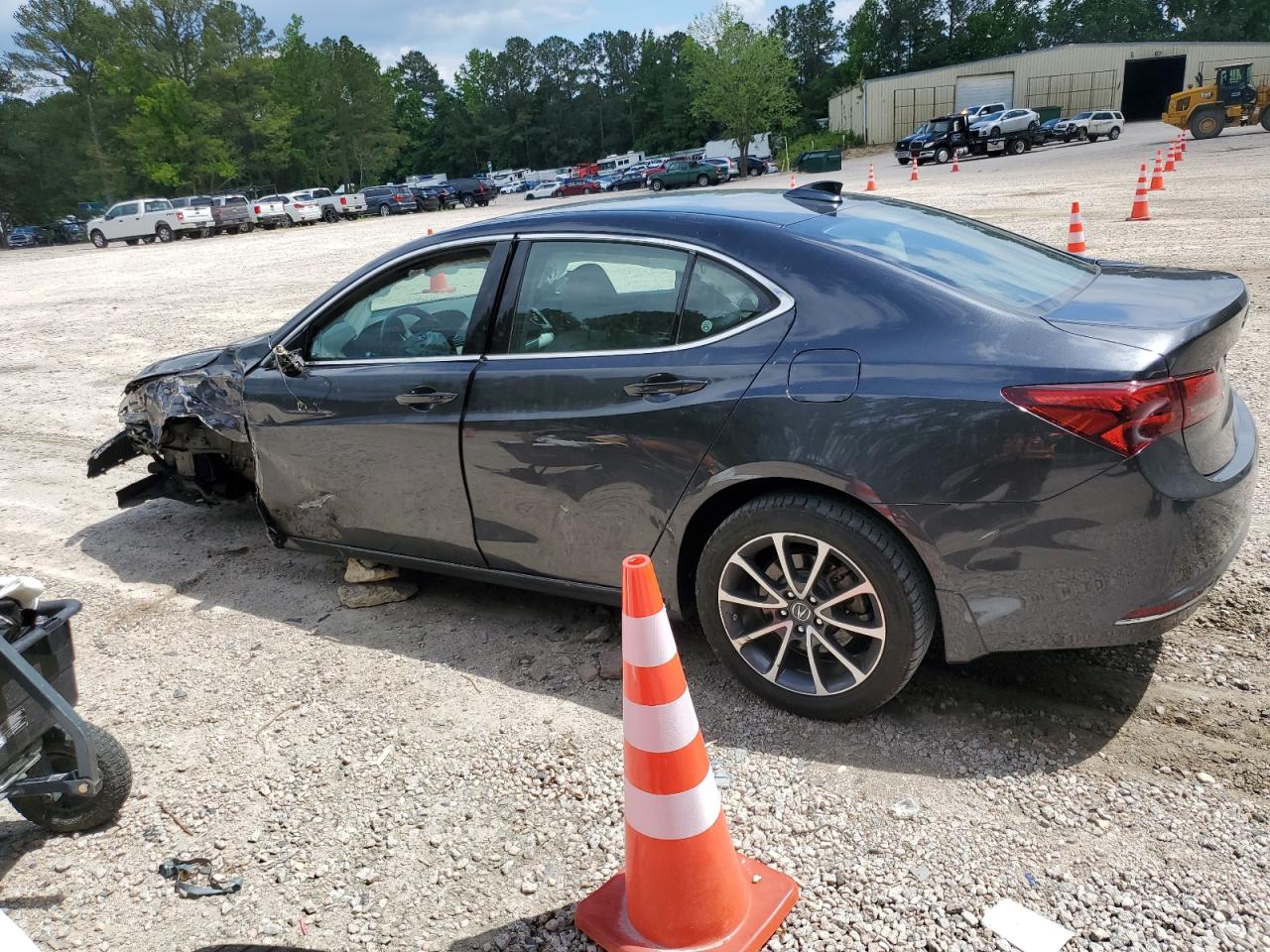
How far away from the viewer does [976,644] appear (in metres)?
2.84

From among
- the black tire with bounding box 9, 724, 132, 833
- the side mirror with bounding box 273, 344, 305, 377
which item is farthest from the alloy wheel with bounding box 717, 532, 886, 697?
the side mirror with bounding box 273, 344, 305, 377

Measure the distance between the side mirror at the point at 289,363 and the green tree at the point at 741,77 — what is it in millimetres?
67942

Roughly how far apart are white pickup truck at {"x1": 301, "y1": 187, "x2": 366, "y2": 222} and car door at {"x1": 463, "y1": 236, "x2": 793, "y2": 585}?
4896cm

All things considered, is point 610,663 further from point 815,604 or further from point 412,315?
point 412,315

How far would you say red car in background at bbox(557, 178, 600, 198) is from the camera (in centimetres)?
5819

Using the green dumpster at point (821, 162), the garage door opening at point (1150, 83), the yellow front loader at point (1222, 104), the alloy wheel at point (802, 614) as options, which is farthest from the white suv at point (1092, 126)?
the alloy wheel at point (802, 614)

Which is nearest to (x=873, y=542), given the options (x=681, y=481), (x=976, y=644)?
(x=976, y=644)

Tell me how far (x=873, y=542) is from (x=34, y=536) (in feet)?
17.1

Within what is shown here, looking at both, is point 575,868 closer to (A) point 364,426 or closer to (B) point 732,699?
(B) point 732,699

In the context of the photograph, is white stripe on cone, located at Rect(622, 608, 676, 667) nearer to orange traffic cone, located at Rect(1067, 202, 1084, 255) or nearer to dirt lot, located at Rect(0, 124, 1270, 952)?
dirt lot, located at Rect(0, 124, 1270, 952)

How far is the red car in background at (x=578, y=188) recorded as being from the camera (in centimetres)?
5819

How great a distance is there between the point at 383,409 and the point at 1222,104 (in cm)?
4123

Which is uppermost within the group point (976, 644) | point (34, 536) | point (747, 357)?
point (747, 357)

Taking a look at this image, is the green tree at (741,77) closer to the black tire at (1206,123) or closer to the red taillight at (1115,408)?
the black tire at (1206,123)
